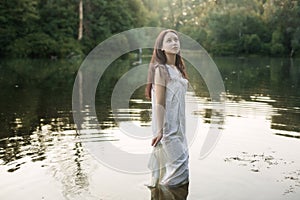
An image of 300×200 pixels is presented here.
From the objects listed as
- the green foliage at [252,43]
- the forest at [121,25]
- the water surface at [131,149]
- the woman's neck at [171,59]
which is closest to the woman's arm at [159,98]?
the woman's neck at [171,59]

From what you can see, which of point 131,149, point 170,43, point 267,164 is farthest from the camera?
point 131,149

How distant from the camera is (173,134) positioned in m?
4.88

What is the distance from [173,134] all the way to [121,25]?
3857cm

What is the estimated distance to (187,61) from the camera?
130ft

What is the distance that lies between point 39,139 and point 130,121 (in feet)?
7.91

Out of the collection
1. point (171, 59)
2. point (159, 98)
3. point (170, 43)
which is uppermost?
point (170, 43)

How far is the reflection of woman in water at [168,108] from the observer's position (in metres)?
4.76

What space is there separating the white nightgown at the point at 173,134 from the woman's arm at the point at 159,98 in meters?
0.05

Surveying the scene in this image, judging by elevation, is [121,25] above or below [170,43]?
above

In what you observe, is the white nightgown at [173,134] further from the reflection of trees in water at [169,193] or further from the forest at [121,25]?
the forest at [121,25]

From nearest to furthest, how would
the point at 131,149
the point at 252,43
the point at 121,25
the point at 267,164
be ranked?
the point at 267,164
the point at 131,149
the point at 121,25
the point at 252,43

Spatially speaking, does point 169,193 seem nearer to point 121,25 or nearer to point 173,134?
point 173,134

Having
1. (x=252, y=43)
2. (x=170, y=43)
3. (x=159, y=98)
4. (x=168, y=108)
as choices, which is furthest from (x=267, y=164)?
(x=252, y=43)

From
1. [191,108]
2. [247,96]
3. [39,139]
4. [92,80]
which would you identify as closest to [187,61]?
[92,80]
